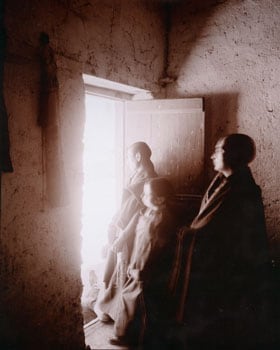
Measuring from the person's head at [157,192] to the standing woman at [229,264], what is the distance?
350 millimetres

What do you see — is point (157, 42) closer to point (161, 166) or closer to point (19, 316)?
→ point (161, 166)

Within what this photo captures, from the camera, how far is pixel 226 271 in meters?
3.19

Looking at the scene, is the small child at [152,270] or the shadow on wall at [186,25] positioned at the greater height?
the shadow on wall at [186,25]

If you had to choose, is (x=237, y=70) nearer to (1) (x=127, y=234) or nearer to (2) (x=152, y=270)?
(1) (x=127, y=234)

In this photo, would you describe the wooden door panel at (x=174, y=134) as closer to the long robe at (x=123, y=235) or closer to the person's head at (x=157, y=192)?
the long robe at (x=123, y=235)

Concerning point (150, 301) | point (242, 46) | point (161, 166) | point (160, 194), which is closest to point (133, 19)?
point (242, 46)

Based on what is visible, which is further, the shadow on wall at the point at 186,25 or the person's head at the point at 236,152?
the shadow on wall at the point at 186,25

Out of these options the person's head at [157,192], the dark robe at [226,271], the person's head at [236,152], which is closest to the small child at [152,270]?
the person's head at [157,192]

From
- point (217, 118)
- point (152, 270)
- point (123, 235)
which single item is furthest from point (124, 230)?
point (217, 118)

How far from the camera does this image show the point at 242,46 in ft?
13.1

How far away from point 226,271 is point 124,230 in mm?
1097

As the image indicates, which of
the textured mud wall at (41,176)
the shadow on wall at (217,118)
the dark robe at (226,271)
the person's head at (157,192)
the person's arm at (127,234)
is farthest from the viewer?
the shadow on wall at (217,118)

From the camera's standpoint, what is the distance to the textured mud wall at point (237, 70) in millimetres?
3861

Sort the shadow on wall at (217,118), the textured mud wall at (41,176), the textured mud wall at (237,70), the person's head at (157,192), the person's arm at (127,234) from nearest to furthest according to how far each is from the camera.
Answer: the textured mud wall at (41,176)
the person's head at (157,192)
the person's arm at (127,234)
the textured mud wall at (237,70)
the shadow on wall at (217,118)
